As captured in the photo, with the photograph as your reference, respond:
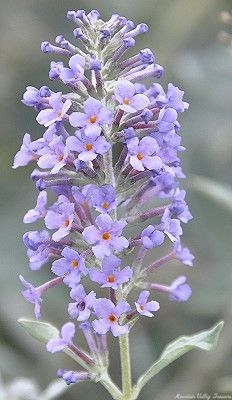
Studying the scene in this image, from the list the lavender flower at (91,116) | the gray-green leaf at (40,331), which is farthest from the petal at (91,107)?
the gray-green leaf at (40,331)

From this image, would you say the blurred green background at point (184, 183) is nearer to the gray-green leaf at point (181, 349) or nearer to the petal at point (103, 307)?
the gray-green leaf at point (181, 349)

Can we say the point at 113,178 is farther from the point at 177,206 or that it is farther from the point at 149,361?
the point at 149,361

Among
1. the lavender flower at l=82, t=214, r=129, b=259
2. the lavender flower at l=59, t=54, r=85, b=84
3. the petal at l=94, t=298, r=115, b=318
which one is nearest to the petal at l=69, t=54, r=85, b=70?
the lavender flower at l=59, t=54, r=85, b=84

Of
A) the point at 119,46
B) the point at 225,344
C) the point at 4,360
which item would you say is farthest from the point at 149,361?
the point at 119,46

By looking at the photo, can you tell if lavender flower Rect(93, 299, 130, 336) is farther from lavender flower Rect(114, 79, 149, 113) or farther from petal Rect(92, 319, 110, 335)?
lavender flower Rect(114, 79, 149, 113)

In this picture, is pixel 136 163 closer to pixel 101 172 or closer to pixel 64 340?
pixel 101 172

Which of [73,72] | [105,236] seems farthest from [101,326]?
[73,72]

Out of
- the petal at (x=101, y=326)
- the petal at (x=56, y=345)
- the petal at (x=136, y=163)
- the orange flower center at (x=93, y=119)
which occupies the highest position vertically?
the orange flower center at (x=93, y=119)
